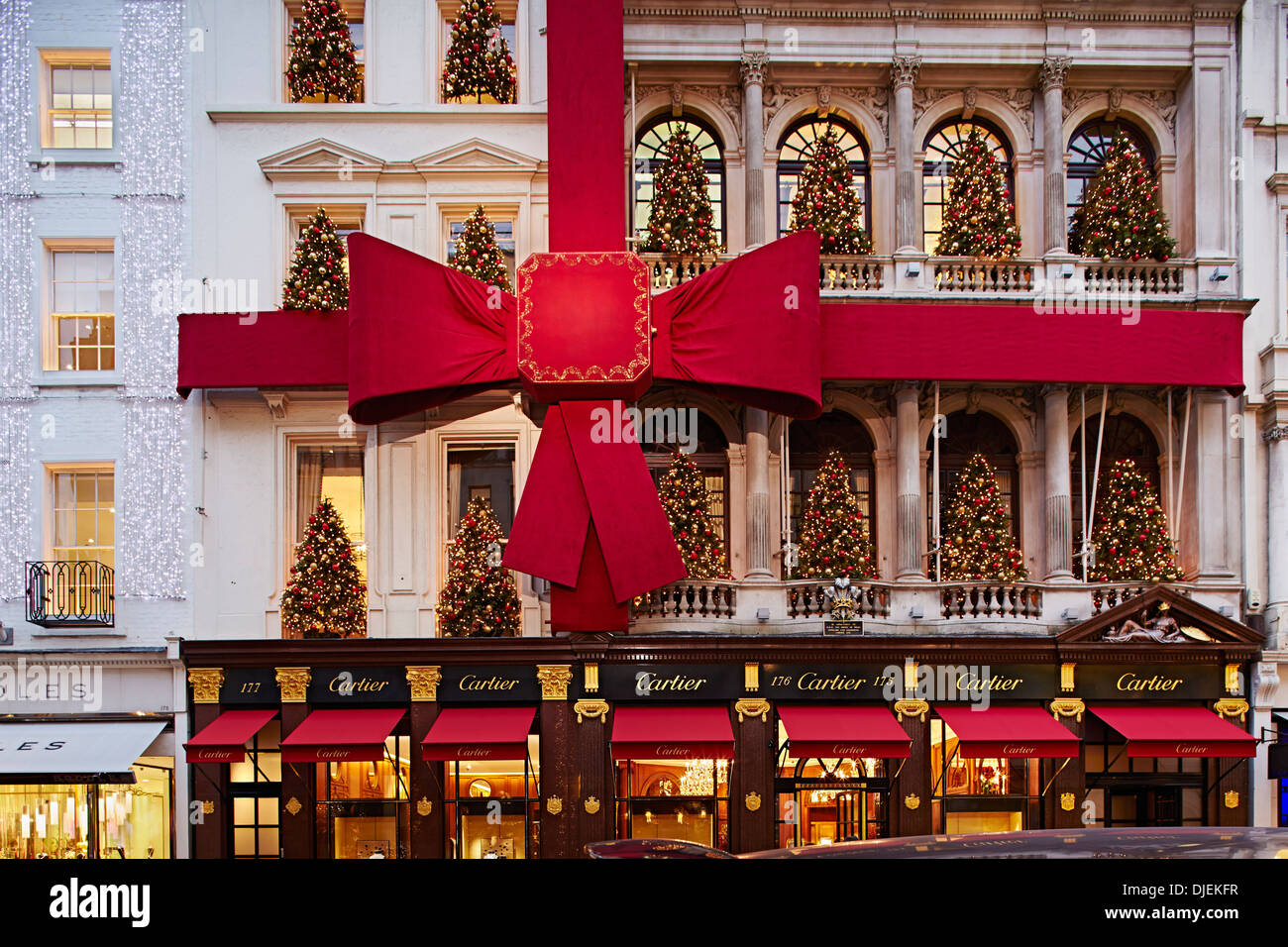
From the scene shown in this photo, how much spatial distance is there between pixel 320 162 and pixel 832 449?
9.81 m

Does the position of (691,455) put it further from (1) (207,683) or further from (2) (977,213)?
(1) (207,683)

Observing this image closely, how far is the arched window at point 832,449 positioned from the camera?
1543 cm

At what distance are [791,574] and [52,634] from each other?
1178cm

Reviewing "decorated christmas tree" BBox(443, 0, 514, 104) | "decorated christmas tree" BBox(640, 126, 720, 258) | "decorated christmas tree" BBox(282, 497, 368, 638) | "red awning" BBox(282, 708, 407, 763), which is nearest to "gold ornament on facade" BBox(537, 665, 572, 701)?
"red awning" BBox(282, 708, 407, 763)

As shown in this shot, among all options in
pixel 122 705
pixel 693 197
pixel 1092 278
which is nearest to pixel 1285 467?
pixel 1092 278

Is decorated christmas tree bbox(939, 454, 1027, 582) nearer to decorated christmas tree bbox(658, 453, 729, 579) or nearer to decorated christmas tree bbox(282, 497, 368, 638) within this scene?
decorated christmas tree bbox(658, 453, 729, 579)

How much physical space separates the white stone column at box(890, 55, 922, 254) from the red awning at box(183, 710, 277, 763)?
12586 millimetres

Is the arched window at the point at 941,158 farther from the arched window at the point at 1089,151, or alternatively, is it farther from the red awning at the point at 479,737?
the red awning at the point at 479,737

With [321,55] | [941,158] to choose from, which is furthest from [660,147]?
[321,55]

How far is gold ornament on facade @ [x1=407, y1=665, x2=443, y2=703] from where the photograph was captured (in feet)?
45.5

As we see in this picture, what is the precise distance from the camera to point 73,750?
1358 centimetres

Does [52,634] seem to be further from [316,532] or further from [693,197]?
[693,197]

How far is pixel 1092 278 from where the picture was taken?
1501 cm

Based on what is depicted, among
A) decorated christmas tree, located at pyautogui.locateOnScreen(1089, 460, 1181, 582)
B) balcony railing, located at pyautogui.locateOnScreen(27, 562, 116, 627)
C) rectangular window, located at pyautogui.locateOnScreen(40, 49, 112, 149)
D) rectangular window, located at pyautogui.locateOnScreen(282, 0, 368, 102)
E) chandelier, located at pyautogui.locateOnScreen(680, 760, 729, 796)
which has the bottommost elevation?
chandelier, located at pyautogui.locateOnScreen(680, 760, 729, 796)
